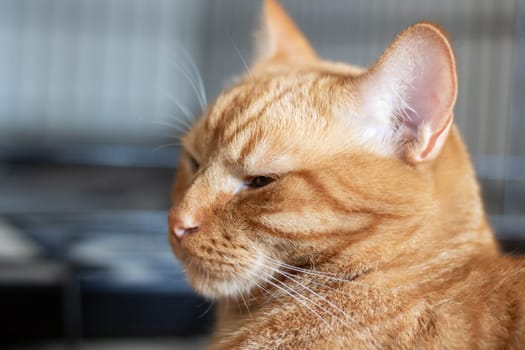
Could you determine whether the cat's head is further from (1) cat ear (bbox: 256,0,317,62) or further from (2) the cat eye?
(1) cat ear (bbox: 256,0,317,62)

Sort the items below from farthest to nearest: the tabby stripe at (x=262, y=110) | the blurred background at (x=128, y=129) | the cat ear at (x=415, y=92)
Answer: the blurred background at (x=128, y=129) < the tabby stripe at (x=262, y=110) < the cat ear at (x=415, y=92)

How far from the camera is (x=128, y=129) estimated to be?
11.0ft

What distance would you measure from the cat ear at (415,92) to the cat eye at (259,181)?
15 centimetres

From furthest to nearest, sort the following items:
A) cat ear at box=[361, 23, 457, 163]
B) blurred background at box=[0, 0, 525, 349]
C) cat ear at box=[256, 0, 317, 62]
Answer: blurred background at box=[0, 0, 525, 349]
cat ear at box=[256, 0, 317, 62]
cat ear at box=[361, 23, 457, 163]

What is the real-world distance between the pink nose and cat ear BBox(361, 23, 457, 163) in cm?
26

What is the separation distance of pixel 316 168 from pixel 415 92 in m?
0.15

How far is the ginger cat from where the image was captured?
2.57ft

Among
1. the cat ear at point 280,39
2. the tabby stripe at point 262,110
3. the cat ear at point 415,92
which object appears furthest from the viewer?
the cat ear at point 280,39

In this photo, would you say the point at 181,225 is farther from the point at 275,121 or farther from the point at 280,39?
the point at 280,39

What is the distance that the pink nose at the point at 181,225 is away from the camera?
0.85m

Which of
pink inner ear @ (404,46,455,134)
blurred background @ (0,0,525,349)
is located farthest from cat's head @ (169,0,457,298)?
blurred background @ (0,0,525,349)

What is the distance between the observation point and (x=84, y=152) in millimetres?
2762

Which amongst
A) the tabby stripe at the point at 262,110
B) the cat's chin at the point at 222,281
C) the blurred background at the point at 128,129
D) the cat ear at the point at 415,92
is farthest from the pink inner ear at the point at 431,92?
the blurred background at the point at 128,129

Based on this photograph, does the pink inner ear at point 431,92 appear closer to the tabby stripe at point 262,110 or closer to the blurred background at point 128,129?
the tabby stripe at point 262,110
